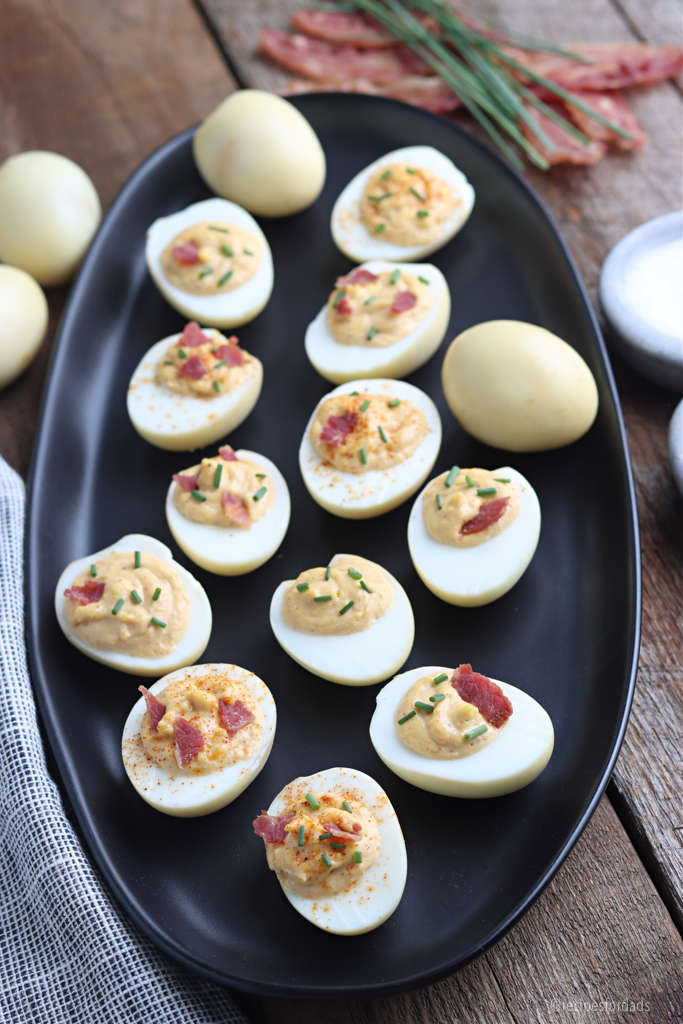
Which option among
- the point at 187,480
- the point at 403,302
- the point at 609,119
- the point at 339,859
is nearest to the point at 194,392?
the point at 187,480

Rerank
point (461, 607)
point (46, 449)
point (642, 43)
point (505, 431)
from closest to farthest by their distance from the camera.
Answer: point (461, 607) → point (505, 431) → point (46, 449) → point (642, 43)

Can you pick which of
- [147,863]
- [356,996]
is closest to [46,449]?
[147,863]

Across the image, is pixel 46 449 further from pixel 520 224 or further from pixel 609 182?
pixel 609 182

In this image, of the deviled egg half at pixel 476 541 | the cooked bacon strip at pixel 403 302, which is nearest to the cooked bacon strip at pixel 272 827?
the deviled egg half at pixel 476 541

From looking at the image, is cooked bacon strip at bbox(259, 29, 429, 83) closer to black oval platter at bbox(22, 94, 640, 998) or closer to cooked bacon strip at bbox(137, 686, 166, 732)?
black oval platter at bbox(22, 94, 640, 998)

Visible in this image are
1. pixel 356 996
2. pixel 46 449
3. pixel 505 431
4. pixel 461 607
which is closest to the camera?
pixel 356 996

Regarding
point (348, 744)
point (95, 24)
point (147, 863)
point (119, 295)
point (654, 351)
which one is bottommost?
point (147, 863)

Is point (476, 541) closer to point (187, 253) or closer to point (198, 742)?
point (198, 742)
